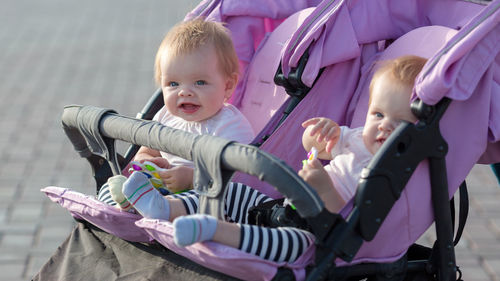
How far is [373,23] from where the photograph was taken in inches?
113

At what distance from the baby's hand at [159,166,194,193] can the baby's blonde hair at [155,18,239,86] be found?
0.47 metres

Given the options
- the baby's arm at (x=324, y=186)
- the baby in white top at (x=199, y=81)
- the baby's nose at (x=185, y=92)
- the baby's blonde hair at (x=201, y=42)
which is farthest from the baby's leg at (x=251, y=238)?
the baby's blonde hair at (x=201, y=42)

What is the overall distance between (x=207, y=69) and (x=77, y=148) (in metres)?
0.54

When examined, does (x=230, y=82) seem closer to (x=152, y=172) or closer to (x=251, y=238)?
(x=152, y=172)

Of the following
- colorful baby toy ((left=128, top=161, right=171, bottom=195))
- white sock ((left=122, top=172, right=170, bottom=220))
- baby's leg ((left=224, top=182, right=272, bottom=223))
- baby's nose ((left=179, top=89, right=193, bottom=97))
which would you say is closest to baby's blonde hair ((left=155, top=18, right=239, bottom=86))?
baby's nose ((left=179, top=89, right=193, bottom=97))

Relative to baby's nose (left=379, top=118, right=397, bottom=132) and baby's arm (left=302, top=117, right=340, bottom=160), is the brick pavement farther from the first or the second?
baby's nose (left=379, top=118, right=397, bottom=132)

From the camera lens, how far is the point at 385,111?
7.63 feet

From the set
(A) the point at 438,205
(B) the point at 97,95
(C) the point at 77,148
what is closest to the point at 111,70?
(B) the point at 97,95

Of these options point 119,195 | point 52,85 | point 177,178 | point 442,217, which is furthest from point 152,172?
point 52,85

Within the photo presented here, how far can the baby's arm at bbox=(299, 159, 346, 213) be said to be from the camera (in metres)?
2.29

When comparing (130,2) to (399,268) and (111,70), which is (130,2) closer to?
(111,70)

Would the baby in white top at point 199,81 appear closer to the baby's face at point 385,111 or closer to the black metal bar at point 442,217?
the baby's face at point 385,111

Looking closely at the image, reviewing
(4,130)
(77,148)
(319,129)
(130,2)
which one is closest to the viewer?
(319,129)

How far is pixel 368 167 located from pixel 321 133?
0.43 m
